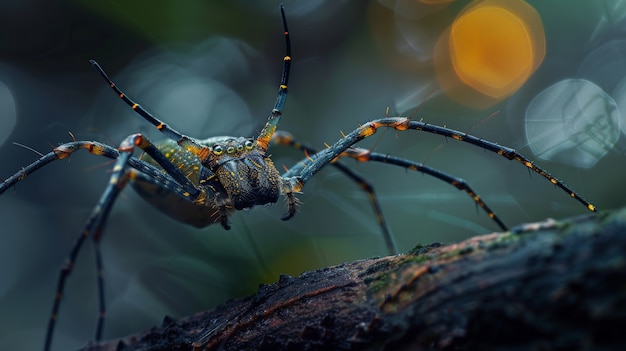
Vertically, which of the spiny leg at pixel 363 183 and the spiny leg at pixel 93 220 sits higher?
the spiny leg at pixel 363 183

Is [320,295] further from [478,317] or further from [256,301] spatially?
[478,317]

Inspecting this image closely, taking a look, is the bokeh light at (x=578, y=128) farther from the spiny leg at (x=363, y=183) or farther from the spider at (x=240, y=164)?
the spider at (x=240, y=164)

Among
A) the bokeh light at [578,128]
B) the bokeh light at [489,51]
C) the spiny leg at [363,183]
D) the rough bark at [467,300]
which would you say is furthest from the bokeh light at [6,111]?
the bokeh light at [578,128]

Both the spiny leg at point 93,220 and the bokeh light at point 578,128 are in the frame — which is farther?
the bokeh light at point 578,128

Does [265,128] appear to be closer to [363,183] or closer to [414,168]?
[414,168]

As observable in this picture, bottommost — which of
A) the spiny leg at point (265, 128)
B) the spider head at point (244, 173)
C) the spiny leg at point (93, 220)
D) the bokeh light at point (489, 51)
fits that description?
the spiny leg at point (93, 220)

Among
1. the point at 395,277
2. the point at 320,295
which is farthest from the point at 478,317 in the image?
the point at 320,295

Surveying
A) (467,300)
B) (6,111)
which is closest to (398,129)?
(467,300)
